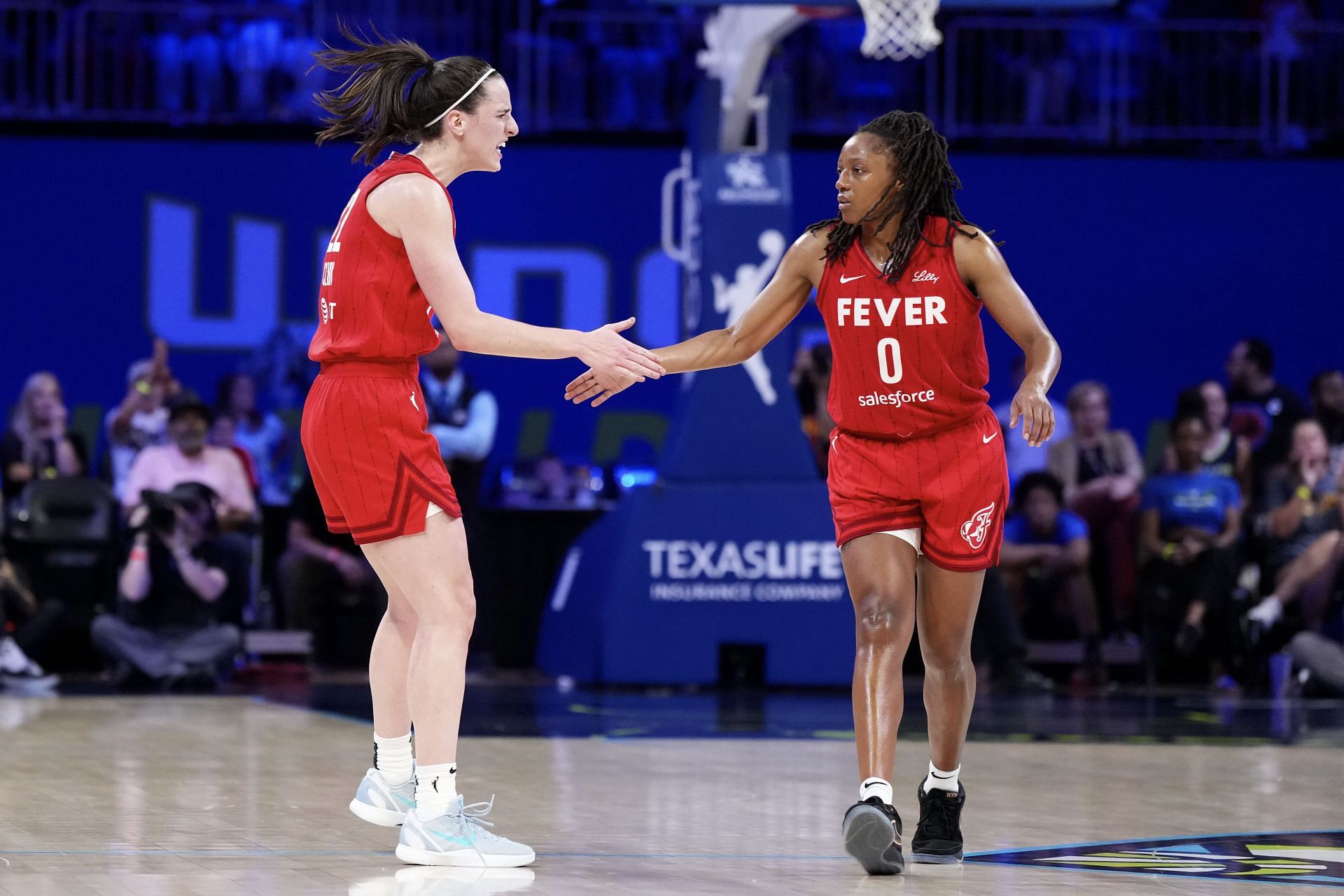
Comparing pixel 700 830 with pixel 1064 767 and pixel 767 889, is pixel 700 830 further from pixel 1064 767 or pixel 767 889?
pixel 1064 767

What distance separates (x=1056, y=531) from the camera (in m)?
11.2

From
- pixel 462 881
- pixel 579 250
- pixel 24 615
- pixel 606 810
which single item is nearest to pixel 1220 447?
pixel 579 250

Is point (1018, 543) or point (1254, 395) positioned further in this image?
point (1254, 395)

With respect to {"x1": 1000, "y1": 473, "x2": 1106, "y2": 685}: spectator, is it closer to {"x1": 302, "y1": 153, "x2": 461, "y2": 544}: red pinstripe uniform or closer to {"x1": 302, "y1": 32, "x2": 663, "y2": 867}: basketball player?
{"x1": 302, "y1": 32, "x2": 663, "y2": 867}: basketball player

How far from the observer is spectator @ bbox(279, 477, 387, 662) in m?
11.5

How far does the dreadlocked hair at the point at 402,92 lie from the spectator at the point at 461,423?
6.47 meters

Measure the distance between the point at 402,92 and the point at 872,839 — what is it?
213 centimetres

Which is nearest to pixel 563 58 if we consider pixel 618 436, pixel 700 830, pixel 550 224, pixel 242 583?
pixel 550 224

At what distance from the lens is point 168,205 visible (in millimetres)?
15008

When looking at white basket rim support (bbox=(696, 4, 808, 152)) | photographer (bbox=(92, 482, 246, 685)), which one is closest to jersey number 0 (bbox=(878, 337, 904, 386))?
white basket rim support (bbox=(696, 4, 808, 152))

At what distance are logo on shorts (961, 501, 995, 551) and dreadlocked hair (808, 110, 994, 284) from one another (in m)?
0.64

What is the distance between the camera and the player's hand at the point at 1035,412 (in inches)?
181

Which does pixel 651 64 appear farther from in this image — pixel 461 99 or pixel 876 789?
pixel 876 789

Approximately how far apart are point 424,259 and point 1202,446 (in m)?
7.91
